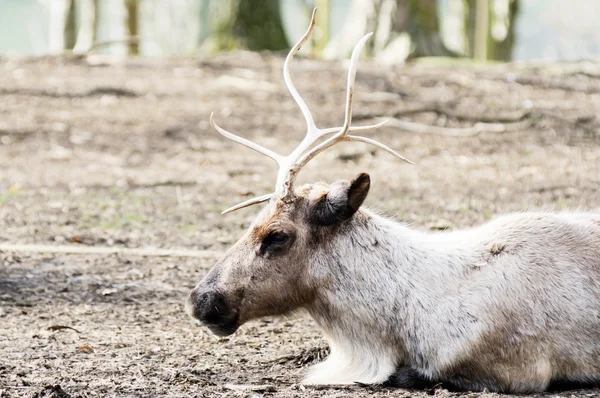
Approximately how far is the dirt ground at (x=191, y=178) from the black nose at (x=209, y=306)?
12.9 inches

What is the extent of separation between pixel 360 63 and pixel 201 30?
631 cm

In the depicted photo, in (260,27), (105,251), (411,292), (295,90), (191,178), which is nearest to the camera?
(411,292)

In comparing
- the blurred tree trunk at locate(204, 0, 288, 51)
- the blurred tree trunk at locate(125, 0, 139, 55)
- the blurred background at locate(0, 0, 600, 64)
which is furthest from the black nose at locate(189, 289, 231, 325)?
the blurred tree trunk at locate(125, 0, 139, 55)

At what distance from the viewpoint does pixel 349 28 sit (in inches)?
632

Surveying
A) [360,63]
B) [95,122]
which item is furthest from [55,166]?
[360,63]

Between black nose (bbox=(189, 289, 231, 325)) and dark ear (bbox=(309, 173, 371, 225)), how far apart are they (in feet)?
2.17

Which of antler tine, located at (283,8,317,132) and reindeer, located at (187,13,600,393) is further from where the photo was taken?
antler tine, located at (283,8,317,132)

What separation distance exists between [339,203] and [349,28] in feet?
36.5

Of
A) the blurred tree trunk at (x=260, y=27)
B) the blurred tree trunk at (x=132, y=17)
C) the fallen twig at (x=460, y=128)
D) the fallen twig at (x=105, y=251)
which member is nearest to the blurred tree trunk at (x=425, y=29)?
the blurred tree trunk at (x=260, y=27)

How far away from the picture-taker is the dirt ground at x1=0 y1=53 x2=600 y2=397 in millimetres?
5801

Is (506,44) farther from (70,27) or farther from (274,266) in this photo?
(274,266)

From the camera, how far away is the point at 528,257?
5.31 meters

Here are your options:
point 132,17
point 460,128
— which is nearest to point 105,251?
point 460,128

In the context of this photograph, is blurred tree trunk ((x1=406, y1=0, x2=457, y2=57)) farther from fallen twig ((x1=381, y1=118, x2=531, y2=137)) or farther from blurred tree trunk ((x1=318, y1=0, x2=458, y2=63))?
fallen twig ((x1=381, y1=118, x2=531, y2=137))
